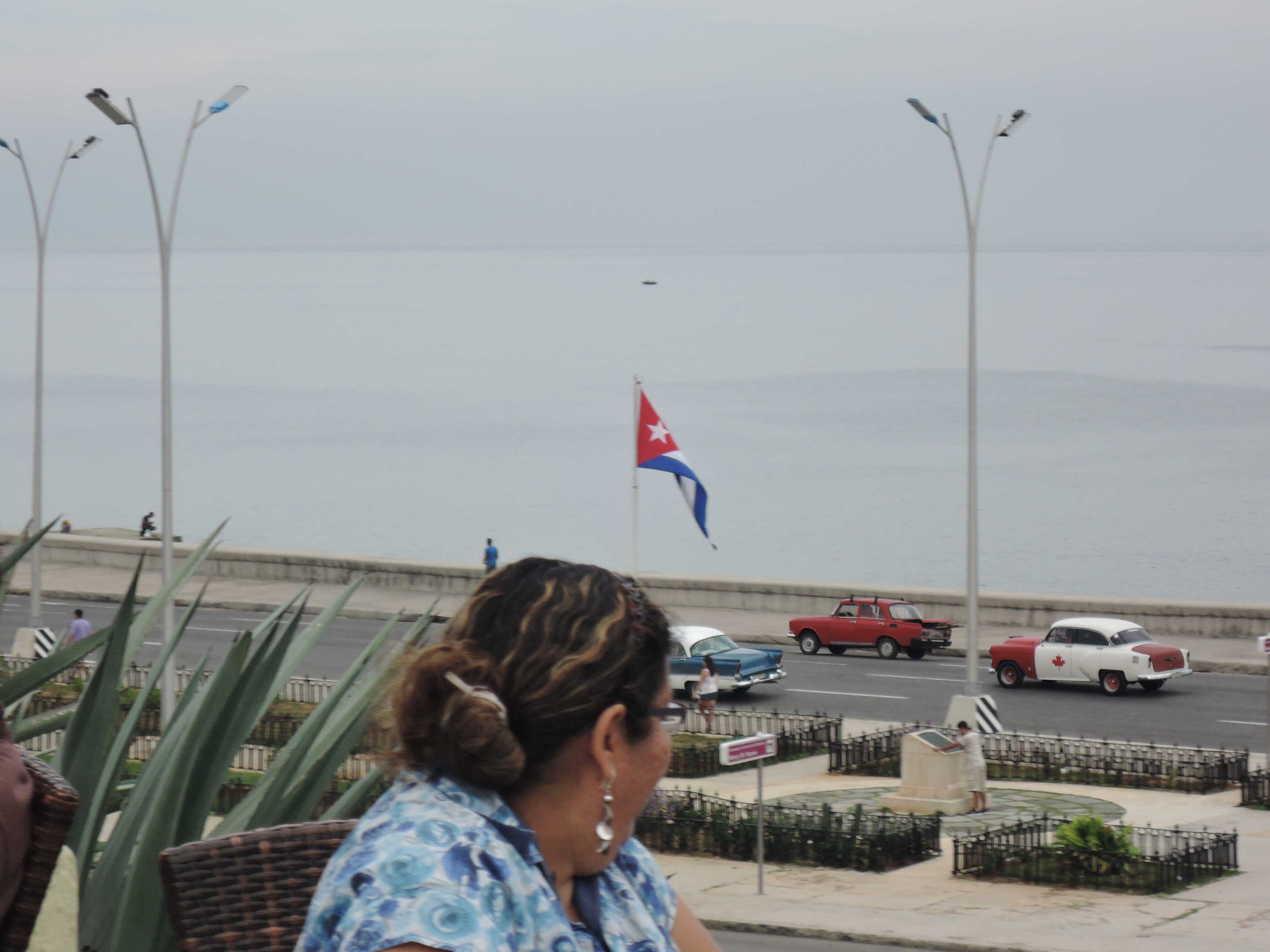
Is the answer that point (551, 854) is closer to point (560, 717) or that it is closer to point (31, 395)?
point (560, 717)

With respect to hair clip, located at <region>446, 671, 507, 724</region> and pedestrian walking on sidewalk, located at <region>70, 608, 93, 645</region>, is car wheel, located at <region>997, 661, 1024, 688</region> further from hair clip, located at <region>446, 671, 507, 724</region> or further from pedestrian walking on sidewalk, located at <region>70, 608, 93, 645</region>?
hair clip, located at <region>446, 671, 507, 724</region>

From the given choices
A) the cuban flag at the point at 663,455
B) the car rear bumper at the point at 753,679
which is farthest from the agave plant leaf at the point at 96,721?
the cuban flag at the point at 663,455

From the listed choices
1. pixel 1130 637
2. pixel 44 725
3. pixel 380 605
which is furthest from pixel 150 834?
pixel 380 605

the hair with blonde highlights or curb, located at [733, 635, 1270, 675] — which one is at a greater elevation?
the hair with blonde highlights

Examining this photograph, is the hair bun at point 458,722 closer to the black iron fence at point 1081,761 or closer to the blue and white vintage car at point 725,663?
the black iron fence at point 1081,761

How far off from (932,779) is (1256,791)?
4189mm

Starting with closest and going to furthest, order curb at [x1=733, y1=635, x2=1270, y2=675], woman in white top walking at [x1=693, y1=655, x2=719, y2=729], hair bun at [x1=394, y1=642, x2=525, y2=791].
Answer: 1. hair bun at [x1=394, y1=642, x2=525, y2=791]
2. woman in white top walking at [x1=693, y1=655, x2=719, y2=729]
3. curb at [x1=733, y1=635, x2=1270, y2=675]

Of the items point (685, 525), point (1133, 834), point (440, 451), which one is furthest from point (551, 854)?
point (440, 451)

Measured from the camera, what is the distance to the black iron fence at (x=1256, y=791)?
854 inches

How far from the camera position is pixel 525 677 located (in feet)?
7.43

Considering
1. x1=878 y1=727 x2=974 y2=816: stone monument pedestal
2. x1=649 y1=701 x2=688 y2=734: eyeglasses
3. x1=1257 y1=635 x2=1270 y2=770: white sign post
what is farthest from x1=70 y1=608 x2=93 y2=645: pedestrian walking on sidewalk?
x1=649 y1=701 x2=688 y2=734: eyeglasses

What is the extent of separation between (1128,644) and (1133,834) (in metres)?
12.5

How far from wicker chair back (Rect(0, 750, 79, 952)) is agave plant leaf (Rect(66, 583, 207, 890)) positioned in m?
1.47

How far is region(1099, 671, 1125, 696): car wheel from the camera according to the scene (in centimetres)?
3092
